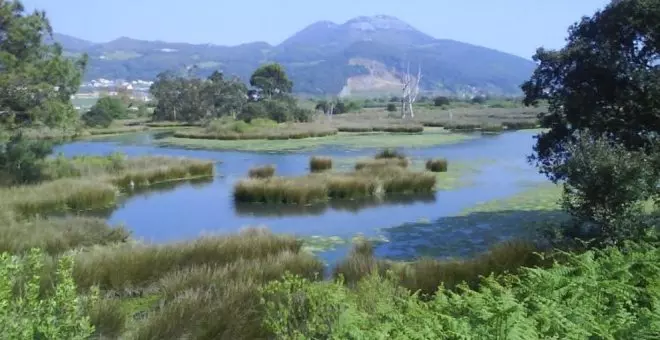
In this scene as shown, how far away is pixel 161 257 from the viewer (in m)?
10.2

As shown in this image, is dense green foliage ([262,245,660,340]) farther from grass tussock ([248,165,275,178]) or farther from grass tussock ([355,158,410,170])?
grass tussock ([355,158,410,170])

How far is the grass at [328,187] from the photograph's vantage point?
1961 centimetres

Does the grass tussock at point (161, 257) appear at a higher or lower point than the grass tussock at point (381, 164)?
higher

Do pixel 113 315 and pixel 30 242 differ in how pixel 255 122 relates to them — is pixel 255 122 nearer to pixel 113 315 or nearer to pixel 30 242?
pixel 30 242

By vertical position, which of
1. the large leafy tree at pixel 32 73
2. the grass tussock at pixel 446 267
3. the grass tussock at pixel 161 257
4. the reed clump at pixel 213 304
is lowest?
the grass tussock at pixel 161 257

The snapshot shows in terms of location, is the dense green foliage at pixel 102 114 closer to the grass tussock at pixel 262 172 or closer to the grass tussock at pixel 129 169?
the grass tussock at pixel 129 169

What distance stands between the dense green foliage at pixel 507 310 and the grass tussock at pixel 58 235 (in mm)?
5857

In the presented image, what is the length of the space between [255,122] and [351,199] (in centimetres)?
3488

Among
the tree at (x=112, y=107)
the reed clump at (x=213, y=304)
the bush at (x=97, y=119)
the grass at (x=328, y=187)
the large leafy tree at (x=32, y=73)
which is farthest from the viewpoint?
the tree at (x=112, y=107)

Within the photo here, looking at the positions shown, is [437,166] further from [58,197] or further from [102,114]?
[102,114]

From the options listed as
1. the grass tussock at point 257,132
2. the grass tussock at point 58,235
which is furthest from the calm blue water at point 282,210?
the grass tussock at point 257,132

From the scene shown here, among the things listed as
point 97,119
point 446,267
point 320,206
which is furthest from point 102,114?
point 446,267

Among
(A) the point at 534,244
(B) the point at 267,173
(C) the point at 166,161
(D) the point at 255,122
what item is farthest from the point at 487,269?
(D) the point at 255,122

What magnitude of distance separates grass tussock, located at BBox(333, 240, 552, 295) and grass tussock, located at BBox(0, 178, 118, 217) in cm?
1069
